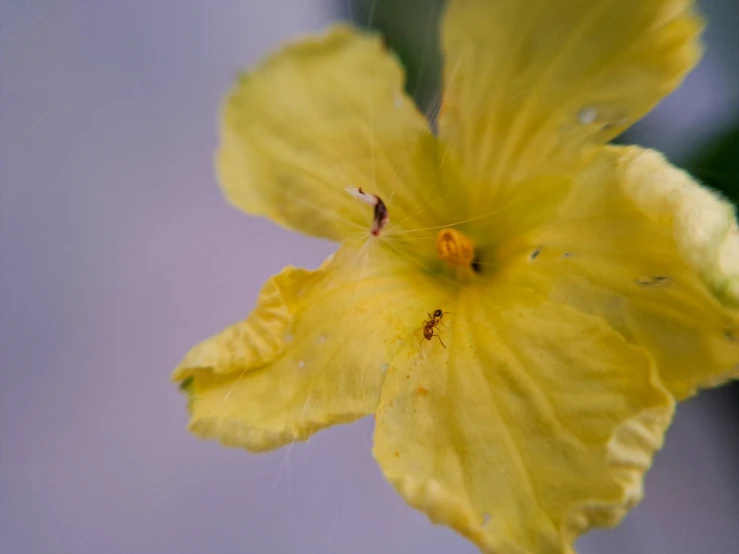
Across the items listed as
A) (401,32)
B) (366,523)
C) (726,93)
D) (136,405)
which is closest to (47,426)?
(136,405)

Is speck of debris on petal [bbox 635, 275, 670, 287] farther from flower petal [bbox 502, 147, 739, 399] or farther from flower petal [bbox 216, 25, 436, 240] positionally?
flower petal [bbox 216, 25, 436, 240]

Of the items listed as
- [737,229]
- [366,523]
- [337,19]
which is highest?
[337,19]

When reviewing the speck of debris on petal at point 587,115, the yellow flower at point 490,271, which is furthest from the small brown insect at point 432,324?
the speck of debris on petal at point 587,115

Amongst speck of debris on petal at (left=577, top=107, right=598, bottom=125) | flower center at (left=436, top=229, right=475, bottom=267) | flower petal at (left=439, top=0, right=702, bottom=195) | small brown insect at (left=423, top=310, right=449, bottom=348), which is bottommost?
small brown insect at (left=423, top=310, right=449, bottom=348)

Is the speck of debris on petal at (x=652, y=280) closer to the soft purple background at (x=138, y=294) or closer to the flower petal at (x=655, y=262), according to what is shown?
the flower petal at (x=655, y=262)

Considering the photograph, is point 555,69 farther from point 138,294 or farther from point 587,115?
point 138,294

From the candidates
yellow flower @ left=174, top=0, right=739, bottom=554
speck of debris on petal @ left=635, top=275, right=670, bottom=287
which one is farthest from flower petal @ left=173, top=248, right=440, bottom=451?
speck of debris on petal @ left=635, top=275, right=670, bottom=287

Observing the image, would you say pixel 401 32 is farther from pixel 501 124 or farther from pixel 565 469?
pixel 565 469
